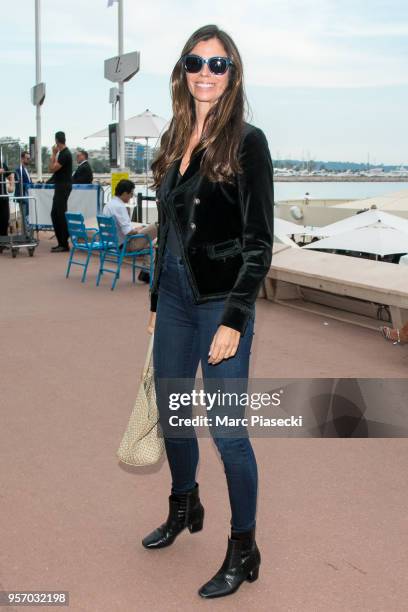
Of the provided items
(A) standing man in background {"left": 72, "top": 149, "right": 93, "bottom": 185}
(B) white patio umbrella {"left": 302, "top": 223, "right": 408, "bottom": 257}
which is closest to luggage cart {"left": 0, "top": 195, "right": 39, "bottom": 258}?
(A) standing man in background {"left": 72, "top": 149, "right": 93, "bottom": 185}

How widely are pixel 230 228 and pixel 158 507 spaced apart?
1609 millimetres

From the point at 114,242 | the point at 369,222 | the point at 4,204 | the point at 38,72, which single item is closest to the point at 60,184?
the point at 4,204

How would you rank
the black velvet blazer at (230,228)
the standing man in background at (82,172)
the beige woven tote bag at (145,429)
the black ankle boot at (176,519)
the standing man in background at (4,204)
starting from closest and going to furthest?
the black velvet blazer at (230,228) → the beige woven tote bag at (145,429) → the black ankle boot at (176,519) → the standing man in background at (4,204) → the standing man in background at (82,172)

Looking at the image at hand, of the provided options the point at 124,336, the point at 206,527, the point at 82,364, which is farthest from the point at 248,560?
the point at 124,336

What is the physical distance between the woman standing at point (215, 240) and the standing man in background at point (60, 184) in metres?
11.5

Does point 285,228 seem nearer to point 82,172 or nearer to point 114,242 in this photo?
point 114,242

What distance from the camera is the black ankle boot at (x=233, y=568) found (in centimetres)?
290

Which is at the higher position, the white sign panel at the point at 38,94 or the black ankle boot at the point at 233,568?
the white sign panel at the point at 38,94

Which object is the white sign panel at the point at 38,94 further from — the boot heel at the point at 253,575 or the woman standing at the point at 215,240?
the boot heel at the point at 253,575

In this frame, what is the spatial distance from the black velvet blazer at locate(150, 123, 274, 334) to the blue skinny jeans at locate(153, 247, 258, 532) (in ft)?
0.25

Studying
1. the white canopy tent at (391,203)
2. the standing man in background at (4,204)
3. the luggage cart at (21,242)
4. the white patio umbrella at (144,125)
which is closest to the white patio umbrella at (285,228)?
the white canopy tent at (391,203)

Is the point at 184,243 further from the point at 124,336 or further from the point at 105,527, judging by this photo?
the point at 124,336

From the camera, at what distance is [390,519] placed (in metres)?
3.58

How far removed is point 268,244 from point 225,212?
0.62ft
